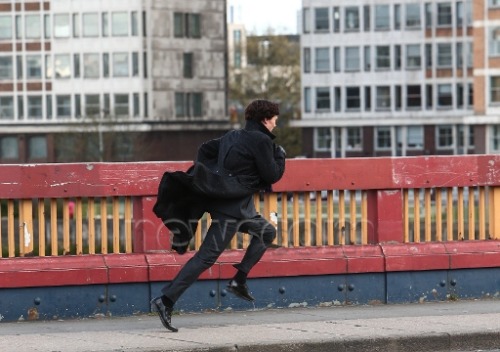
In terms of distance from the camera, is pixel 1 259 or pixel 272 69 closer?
pixel 1 259

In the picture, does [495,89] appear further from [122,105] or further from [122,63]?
[122,63]

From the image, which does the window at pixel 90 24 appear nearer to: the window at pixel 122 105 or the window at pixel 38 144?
the window at pixel 122 105

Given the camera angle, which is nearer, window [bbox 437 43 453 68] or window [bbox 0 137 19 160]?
window [bbox 0 137 19 160]

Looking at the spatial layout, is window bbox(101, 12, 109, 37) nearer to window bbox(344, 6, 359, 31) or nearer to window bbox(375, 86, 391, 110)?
window bbox(344, 6, 359, 31)

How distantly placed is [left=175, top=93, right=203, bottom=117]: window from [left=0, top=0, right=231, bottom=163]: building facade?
7 cm

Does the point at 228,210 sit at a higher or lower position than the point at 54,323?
higher

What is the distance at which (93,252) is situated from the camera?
12.3 metres

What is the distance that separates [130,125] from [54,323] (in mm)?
88806

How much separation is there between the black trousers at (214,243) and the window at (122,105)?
296 feet

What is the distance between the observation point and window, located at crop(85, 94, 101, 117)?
99.5 meters

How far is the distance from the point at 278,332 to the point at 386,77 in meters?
96.6

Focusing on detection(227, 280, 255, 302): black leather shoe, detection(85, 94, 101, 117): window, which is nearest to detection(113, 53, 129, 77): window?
detection(85, 94, 101, 117): window

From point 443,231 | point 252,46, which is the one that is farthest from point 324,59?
point 443,231

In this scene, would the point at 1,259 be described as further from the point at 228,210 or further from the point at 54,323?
the point at 228,210
